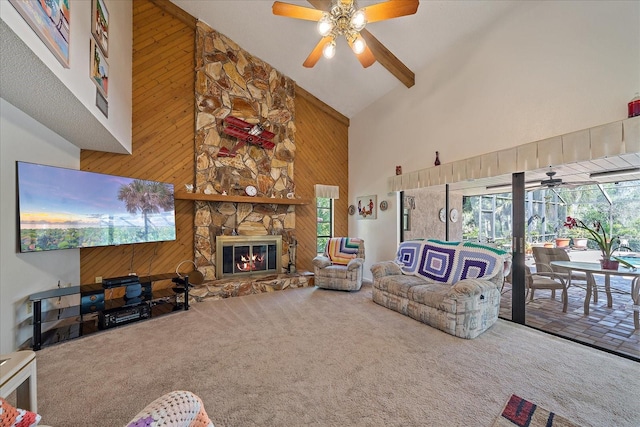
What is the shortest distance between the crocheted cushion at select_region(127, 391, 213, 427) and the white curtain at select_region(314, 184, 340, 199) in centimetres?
516

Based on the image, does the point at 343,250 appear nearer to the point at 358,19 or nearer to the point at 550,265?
the point at 550,265

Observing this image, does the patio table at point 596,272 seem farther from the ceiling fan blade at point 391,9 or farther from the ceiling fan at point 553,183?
the ceiling fan blade at point 391,9

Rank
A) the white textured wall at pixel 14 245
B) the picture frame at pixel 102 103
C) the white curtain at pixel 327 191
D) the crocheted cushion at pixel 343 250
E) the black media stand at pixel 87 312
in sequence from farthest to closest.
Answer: the white curtain at pixel 327 191
the crocheted cushion at pixel 343 250
the picture frame at pixel 102 103
the black media stand at pixel 87 312
the white textured wall at pixel 14 245

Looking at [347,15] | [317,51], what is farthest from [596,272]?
[317,51]

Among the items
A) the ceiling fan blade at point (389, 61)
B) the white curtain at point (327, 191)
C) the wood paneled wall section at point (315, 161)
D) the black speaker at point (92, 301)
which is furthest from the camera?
the white curtain at point (327, 191)

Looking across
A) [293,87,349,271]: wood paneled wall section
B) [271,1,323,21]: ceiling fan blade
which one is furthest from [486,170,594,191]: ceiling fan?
[293,87,349,271]: wood paneled wall section

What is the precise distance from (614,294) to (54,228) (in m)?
6.09

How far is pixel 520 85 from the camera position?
10.5 feet

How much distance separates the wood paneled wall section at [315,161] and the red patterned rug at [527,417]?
4.36 metres

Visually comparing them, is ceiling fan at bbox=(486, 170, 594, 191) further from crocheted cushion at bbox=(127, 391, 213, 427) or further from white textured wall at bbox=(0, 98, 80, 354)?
white textured wall at bbox=(0, 98, 80, 354)

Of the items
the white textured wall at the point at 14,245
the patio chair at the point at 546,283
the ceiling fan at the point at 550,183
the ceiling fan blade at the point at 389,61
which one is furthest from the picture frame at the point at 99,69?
the patio chair at the point at 546,283

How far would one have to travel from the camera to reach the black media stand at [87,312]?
2662 mm

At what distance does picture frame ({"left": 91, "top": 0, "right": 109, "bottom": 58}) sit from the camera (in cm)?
263

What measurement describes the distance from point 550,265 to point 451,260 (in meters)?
1.11
